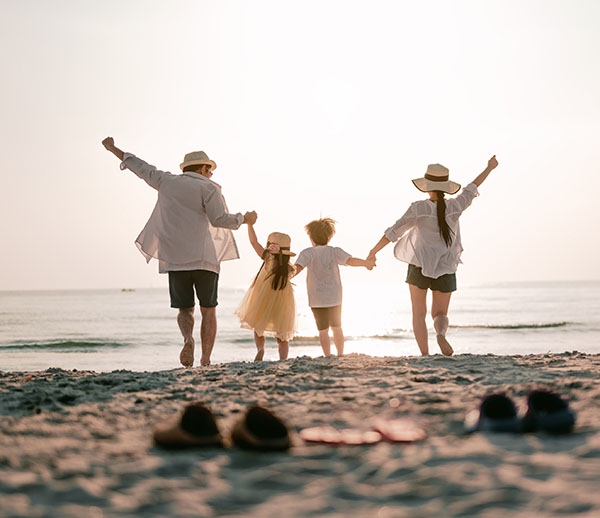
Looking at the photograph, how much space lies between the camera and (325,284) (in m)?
7.88

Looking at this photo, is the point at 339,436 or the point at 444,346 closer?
the point at 339,436

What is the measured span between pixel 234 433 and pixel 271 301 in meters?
4.97

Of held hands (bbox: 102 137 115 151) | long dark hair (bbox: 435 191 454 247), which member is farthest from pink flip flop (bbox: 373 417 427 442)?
held hands (bbox: 102 137 115 151)

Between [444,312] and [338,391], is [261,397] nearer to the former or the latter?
[338,391]

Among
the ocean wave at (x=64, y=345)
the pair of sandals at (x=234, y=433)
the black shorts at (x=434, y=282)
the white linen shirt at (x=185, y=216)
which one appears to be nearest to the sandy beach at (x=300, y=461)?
the pair of sandals at (x=234, y=433)

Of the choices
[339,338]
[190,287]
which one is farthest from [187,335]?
[339,338]

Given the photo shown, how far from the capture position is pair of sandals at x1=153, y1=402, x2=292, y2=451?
110 inches

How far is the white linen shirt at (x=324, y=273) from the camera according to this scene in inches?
309

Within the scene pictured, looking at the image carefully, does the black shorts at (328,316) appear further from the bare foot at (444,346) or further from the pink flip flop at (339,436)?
the pink flip flop at (339,436)

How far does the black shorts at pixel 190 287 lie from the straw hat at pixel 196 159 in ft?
3.80

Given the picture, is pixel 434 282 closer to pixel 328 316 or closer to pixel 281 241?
pixel 328 316

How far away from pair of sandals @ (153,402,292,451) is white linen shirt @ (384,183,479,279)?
4.36m

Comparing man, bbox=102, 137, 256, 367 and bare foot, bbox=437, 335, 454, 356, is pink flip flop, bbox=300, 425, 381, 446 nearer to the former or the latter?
man, bbox=102, 137, 256, 367

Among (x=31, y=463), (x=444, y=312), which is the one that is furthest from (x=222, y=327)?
(x=31, y=463)
